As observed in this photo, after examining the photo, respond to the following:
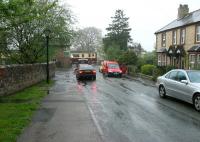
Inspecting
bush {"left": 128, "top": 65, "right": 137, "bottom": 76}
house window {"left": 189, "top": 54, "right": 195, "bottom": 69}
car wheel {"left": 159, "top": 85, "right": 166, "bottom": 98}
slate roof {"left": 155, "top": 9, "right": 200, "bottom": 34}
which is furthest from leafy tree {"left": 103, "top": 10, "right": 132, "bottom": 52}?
car wheel {"left": 159, "top": 85, "right": 166, "bottom": 98}

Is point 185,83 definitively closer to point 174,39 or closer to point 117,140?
point 117,140

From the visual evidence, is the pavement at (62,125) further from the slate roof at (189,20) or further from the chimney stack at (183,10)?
the chimney stack at (183,10)

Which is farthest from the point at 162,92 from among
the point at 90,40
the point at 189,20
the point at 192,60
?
the point at 90,40

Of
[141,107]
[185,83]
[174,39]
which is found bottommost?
[141,107]

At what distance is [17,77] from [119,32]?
6234 cm

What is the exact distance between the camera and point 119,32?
260 ft

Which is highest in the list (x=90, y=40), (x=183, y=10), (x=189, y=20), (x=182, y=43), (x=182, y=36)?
(x=183, y=10)

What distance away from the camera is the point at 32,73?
2334 cm

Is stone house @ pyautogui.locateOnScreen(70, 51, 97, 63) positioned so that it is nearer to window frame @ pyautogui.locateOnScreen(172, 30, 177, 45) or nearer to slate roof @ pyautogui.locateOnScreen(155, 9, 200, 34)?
slate roof @ pyautogui.locateOnScreen(155, 9, 200, 34)

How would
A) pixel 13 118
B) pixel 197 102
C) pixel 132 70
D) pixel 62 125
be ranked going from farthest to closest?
1. pixel 132 70
2. pixel 197 102
3. pixel 13 118
4. pixel 62 125

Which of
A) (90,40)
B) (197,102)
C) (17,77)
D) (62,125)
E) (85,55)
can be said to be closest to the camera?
(62,125)

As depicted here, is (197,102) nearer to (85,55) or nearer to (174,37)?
(174,37)

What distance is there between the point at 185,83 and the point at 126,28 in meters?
68.0

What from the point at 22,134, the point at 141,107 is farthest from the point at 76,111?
the point at 22,134
